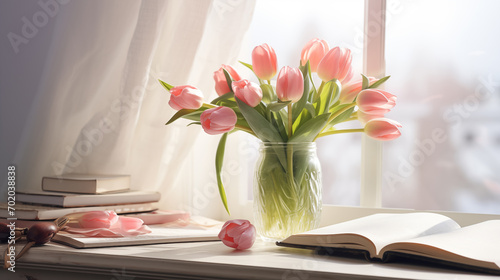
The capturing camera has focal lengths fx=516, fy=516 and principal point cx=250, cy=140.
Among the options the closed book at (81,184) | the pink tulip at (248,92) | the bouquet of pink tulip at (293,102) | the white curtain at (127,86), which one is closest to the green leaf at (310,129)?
the bouquet of pink tulip at (293,102)

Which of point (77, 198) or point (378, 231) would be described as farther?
point (77, 198)

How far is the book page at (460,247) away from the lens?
74cm

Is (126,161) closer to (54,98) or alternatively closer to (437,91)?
(54,98)

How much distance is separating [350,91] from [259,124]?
8.0 inches

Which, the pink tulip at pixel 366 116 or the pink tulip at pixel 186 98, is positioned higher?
the pink tulip at pixel 186 98

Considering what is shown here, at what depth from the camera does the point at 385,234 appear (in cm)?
89

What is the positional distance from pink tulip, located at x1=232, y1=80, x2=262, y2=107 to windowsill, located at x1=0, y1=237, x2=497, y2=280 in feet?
0.90

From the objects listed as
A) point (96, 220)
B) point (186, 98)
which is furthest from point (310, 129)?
point (96, 220)

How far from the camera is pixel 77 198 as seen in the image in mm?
1108

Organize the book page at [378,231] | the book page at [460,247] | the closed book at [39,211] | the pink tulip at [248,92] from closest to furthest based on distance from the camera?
the book page at [460,247]
the book page at [378,231]
the pink tulip at [248,92]
the closed book at [39,211]

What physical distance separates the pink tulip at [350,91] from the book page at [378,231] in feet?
0.81

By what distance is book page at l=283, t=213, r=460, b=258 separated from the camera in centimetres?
84

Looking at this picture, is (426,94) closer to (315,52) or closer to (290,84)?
(315,52)

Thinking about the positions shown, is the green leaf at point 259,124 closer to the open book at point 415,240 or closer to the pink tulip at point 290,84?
the pink tulip at point 290,84
